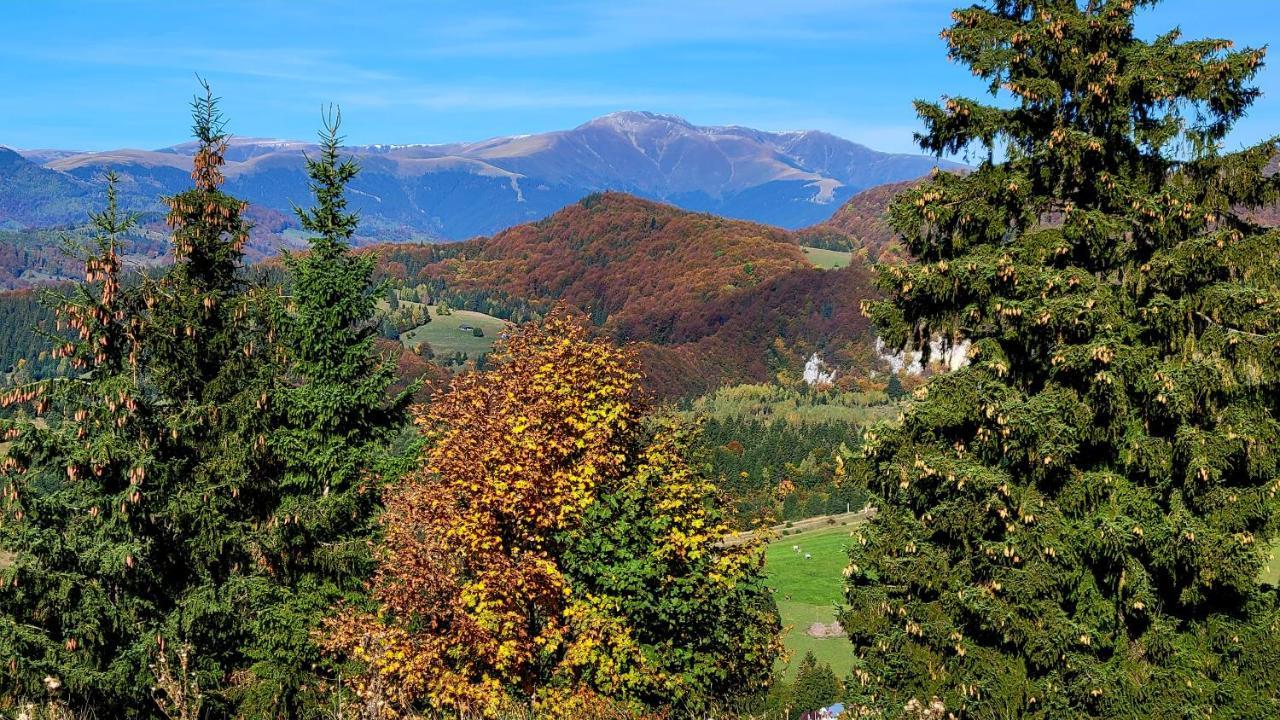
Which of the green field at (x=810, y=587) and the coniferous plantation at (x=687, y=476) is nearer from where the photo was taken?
the coniferous plantation at (x=687, y=476)

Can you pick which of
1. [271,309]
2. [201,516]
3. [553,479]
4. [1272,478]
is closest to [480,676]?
[553,479]

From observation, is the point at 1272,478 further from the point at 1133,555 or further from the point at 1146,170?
the point at 1146,170

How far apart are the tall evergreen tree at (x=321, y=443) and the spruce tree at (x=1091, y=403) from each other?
37.9ft

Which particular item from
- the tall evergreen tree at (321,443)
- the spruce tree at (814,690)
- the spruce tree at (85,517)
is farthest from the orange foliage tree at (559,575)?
the spruce tree at (814,690)

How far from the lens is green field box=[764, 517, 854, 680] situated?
76.2m

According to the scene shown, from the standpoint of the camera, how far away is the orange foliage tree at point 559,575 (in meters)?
17.1

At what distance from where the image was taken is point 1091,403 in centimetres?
1362

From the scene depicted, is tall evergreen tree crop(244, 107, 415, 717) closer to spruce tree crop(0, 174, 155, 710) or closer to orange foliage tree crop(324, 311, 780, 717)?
orange foliage tree crop(324, 311, 780, 717)

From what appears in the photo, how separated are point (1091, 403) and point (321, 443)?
15.6 meters

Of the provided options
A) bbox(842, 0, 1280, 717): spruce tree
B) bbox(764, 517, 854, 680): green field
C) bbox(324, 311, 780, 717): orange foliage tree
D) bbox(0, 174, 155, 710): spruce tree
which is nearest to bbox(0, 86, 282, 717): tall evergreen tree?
bbox(0, 174, 155, 710): spruce tree

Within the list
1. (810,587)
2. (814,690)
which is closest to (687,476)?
(814,690)

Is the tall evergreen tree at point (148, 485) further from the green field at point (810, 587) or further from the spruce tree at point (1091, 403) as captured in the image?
the green field at point (810, 587)

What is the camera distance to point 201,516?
64.5 ft

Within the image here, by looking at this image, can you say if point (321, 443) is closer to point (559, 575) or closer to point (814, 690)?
point (559, 575)
